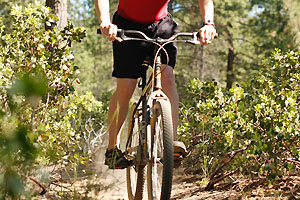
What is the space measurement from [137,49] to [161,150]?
85 cm

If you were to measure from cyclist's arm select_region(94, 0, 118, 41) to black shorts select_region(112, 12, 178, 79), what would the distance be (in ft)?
1.12

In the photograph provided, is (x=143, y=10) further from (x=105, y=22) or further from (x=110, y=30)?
(x=110, y=30)

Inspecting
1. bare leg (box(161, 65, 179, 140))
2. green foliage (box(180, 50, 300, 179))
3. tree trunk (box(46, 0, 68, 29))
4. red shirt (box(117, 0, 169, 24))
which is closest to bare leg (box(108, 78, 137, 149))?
bare leg (box(161, 65, 179, 140))

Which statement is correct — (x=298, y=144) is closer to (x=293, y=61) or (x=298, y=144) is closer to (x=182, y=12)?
(x=293, y=61)

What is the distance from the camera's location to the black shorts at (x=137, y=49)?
131 inches

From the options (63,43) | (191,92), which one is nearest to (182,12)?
(191,92)

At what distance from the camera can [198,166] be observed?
6.05 m

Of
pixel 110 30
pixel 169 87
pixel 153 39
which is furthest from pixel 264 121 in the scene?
pixel 110 30

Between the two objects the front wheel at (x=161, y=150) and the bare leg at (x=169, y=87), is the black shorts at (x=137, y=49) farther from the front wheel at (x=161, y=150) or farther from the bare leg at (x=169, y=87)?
the front wheel at (x=161, y=150)

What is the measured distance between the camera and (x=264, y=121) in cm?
358

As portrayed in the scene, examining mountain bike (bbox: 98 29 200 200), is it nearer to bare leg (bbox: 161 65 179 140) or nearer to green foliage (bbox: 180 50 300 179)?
bare leg (bbox: 161 65 179 140)

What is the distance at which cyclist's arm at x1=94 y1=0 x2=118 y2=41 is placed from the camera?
2846 mm

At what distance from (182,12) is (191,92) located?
13.0m

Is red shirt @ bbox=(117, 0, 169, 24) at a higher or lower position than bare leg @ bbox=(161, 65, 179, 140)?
higher
